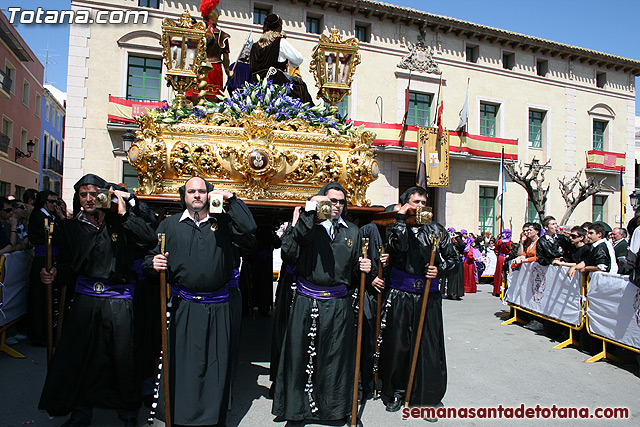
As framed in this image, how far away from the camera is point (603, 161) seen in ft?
72.2

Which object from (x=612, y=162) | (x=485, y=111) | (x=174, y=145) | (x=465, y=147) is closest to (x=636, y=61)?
(x=612, y=162)

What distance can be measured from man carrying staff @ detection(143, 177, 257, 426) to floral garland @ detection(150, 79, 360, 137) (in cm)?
110

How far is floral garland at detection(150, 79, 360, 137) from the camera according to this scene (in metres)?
4.23

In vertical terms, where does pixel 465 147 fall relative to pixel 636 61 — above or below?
below

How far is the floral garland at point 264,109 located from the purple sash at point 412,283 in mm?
1460

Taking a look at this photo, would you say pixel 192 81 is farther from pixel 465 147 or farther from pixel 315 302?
pixel 465 147

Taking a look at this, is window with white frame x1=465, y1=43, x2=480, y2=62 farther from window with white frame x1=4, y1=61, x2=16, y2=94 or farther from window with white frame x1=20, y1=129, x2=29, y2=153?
window with white frame x1=20, y1=129, x2=29, y2=153

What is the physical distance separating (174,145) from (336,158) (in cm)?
145

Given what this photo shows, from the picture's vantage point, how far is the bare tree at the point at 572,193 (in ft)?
60.2

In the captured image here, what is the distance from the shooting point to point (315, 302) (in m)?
3.63

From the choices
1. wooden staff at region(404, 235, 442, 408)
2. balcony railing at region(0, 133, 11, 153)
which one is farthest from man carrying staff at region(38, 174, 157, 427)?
balcony railing at region(0, 133, 11, 153)

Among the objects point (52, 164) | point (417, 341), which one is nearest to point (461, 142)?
point (417, 341)

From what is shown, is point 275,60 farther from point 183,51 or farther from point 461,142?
point 461,142

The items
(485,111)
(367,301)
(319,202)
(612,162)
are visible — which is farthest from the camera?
(612,162)
